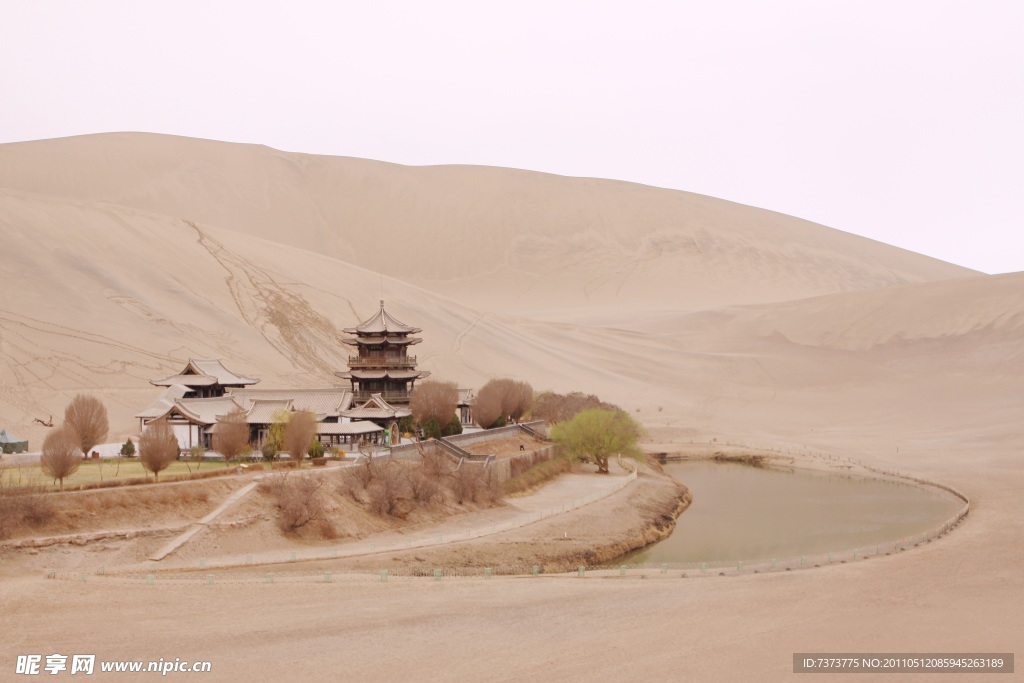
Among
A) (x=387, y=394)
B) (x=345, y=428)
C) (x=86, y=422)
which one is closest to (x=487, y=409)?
(x=387, y=394)

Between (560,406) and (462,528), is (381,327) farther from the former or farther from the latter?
(462,528)

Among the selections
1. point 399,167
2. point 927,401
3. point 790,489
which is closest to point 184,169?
point 399,167

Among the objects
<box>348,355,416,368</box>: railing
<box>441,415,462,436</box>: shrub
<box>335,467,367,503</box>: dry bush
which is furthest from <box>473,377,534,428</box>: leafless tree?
<box>335,467,367,503</box>: dry bush

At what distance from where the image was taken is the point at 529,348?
8619cm

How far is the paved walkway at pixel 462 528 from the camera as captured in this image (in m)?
27.0

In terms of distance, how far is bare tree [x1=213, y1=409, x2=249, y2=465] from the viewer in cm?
3569

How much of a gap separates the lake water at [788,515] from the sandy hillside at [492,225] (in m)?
76.3

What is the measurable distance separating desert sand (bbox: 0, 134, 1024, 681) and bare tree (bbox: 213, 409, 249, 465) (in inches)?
433

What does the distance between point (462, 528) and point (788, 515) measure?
13258 millimetres

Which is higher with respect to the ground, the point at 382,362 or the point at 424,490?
the point at 382,362

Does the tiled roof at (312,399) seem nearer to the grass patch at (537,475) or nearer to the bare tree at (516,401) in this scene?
the grass patch at (537,475)

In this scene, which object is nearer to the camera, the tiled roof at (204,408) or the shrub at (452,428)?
the tiled roof at (204,408)

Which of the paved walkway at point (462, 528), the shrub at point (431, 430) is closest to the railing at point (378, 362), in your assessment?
the shrub at point (431, 430)

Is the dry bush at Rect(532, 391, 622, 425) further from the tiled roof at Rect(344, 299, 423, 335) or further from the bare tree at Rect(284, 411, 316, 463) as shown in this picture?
the bare tree at Rect(284, 411, 316, 463)
